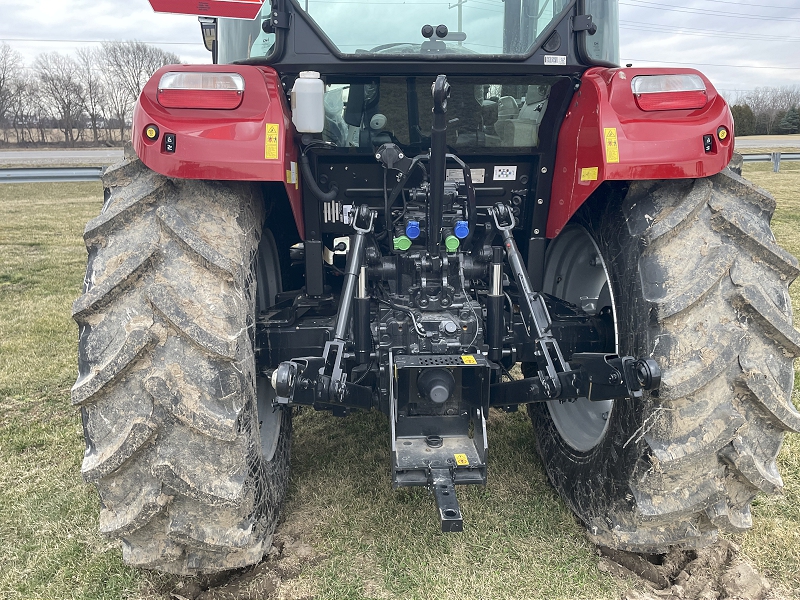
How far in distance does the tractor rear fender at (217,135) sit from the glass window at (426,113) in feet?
1.69

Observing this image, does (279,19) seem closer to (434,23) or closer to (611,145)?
(434,23)

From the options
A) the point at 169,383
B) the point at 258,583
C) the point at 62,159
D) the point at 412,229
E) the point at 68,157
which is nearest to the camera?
the point at 169,383

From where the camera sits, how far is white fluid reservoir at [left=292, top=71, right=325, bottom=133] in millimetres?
2253

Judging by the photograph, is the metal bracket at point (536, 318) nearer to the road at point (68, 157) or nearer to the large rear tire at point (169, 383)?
the large rear tire at point (169, 383)

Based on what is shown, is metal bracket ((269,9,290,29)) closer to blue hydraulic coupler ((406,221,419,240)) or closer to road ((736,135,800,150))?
blue hydraulic coupler ((406,221,419,240))

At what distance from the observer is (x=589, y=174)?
7.92ft

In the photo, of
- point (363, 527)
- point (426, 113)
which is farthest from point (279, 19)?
point (363, 527)

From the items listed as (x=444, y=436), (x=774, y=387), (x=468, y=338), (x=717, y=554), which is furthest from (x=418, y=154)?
(x=717, y=554)

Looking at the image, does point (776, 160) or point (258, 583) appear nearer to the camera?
point (258, 583)

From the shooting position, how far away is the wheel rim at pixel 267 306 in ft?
9.10

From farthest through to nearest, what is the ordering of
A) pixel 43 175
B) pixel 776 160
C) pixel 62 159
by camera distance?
pixel 62 159
pixel 776 160
pixel 43 175

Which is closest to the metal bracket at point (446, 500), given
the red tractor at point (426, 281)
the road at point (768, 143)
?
the red tractor at point (426, 281)

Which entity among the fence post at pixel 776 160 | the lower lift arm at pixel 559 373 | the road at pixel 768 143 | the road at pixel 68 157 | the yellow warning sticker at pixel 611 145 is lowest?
the road at pixel 768 143

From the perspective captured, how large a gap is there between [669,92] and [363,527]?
83.7 inches
